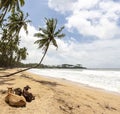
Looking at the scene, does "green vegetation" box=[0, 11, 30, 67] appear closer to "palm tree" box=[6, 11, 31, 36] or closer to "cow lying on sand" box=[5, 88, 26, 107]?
"palm tree" box=[6, 11, 31, 36]

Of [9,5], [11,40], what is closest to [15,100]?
[9,5]

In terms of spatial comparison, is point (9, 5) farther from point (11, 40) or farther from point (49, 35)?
point (11, 40)

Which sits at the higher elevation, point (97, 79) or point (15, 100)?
point (97, 79)

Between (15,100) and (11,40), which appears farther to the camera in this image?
(11,40)

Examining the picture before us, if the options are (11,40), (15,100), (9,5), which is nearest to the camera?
(15,100)

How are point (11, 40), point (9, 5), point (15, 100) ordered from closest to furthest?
point (15, 100) → point (9, 5) → point (11, 40)

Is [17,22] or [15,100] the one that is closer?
[15,100]

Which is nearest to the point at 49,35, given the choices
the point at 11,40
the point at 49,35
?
the point at 49,35

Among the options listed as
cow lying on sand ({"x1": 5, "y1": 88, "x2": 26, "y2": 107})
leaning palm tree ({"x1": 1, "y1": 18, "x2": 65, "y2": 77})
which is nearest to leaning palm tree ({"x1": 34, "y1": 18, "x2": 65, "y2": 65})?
leaning palm tree ({"x1": 1, "y1": 18, "x2": 65, "y2": 77})

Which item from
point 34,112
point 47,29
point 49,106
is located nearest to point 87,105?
point 49,106

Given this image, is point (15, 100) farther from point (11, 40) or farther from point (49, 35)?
point (11, 40)

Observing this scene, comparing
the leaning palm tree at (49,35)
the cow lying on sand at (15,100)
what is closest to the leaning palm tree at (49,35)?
the leaning palm tree at (49,35)

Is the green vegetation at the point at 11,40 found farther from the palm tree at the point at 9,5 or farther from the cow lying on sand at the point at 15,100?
the cow lying on sand at the point at 15,100

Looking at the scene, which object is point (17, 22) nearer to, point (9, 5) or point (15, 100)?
point (9, 5)
